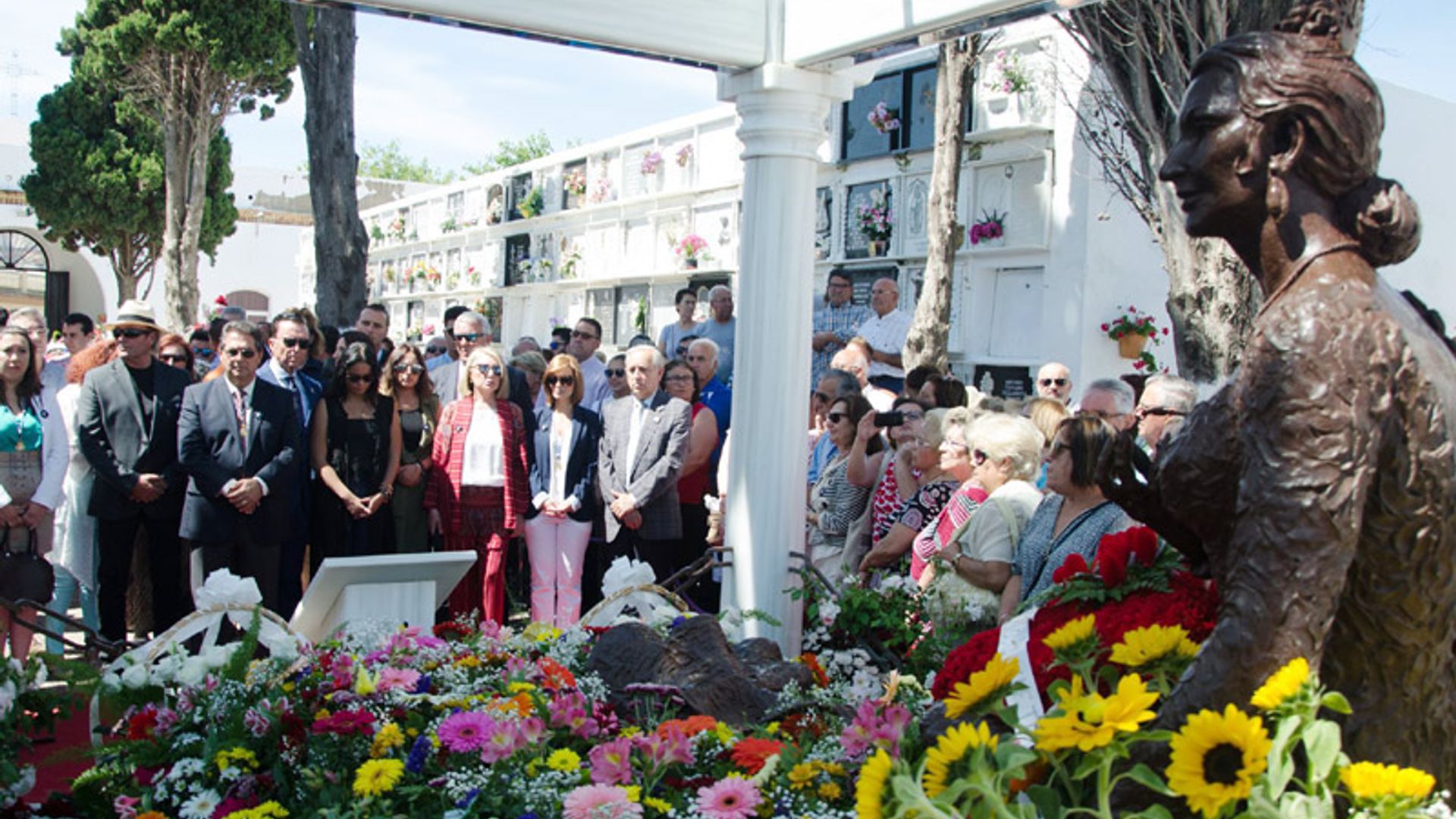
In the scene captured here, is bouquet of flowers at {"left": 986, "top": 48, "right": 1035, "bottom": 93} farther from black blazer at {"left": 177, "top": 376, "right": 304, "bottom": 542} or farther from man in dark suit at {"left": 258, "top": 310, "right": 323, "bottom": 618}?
black blazer at {"left": 177, "top": 376, "right": 304, "bottom": 542}

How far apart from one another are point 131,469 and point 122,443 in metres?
0.15

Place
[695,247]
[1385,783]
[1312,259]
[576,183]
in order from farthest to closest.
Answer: [576,183], [695,247], [1312,259], [1385,783]

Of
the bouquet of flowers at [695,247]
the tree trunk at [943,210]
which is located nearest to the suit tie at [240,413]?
the tree trunk at [943,210]

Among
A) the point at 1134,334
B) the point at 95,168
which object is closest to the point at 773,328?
the point at 1134,334

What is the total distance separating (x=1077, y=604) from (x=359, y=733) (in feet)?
5.96

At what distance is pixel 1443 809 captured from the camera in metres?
1.66

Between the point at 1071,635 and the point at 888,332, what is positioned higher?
the point at 888,332

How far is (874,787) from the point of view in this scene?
1.76 metres

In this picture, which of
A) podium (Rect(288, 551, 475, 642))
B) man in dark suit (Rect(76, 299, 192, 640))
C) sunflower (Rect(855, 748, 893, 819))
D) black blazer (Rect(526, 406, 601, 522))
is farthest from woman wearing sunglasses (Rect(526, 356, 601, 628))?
sunflower (Rect(855, 748, 893, 819))

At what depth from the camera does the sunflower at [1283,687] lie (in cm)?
159

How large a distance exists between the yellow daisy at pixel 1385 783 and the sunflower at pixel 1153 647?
37 cm

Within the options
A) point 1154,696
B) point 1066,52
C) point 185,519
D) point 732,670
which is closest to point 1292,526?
point 1154,696

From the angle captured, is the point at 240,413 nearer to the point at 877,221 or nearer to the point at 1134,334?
the point at 1134,334

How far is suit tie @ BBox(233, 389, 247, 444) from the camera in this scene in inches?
264
